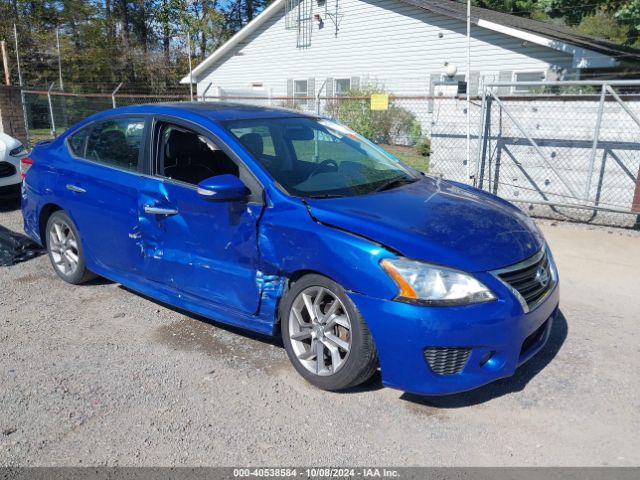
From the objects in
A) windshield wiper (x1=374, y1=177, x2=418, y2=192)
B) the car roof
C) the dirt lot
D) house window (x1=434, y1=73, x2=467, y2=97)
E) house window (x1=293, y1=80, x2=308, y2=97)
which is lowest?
the dirt lot

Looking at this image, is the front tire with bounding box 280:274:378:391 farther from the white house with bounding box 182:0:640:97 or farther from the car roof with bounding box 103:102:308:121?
the white house with bounding box 182:0:640:97

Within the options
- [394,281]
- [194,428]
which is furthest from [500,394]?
[194,428]

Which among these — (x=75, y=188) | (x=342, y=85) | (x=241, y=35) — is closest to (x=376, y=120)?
(x=342, y=85)

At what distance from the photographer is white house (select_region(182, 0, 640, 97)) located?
14750 millimetres

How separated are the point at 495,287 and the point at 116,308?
10.2ft

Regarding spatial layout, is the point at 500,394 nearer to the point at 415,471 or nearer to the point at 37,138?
the point at 415,471

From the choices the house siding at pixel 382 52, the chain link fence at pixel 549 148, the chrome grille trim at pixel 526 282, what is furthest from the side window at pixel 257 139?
the house siding at pixel 382 52

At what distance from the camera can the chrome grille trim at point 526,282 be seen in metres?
2.93

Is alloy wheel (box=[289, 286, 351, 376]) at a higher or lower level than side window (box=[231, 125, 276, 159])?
lower

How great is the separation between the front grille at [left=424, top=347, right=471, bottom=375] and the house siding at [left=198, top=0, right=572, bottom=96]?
555 inches

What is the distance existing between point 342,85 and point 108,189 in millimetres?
15783

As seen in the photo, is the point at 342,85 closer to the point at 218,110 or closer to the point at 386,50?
the point at 386,50

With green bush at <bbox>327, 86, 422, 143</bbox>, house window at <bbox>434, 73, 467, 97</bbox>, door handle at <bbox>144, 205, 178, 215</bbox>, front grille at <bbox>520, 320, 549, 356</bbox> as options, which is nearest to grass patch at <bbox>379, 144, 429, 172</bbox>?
green bush at <bbox>327, 86, 422, 143</bbox>

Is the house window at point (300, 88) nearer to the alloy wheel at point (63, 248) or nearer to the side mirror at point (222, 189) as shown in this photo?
the alloy wheel at point (63, 248)
